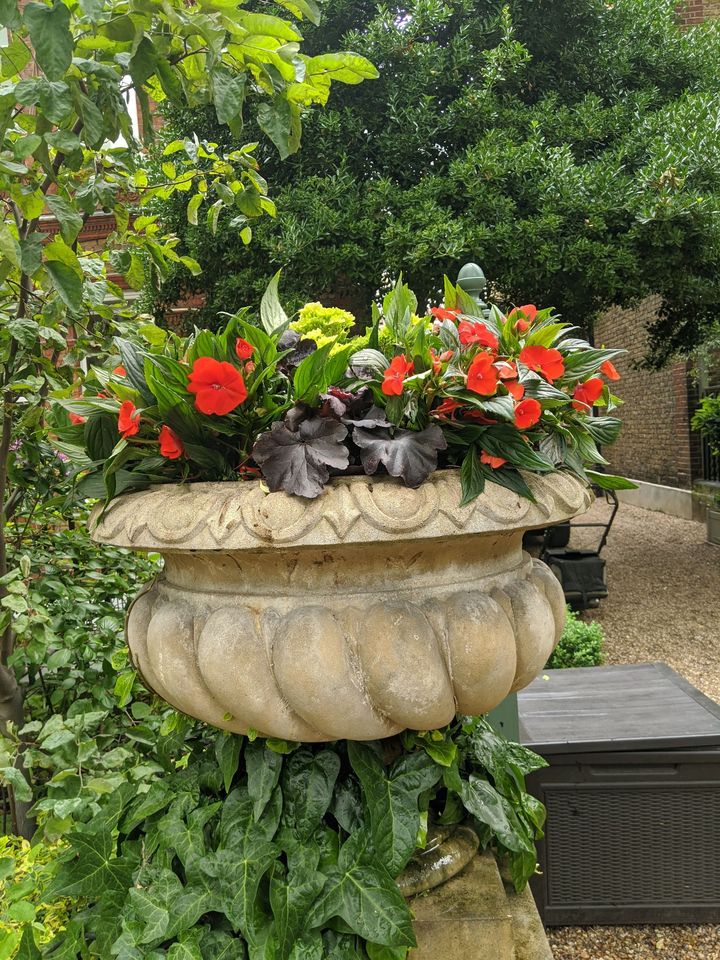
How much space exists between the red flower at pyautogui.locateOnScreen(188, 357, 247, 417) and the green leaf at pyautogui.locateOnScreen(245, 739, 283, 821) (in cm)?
73

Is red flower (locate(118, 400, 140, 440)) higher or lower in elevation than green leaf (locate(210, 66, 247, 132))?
lower

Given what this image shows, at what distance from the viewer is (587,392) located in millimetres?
1350

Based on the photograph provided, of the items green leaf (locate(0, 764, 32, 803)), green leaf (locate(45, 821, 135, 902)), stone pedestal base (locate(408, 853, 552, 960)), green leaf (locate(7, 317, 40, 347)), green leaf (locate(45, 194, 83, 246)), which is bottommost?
stone pedestal base (locate(408, 853, 552, 960))

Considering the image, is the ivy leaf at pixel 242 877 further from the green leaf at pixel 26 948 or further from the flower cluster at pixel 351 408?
the flower cluster at pixel 351 408

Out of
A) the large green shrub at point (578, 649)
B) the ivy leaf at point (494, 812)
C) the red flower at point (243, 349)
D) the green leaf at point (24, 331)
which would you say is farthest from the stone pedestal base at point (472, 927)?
the large green shrub at point (578, 649)

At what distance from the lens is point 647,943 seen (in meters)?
2.12

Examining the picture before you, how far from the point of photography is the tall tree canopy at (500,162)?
15.4ft

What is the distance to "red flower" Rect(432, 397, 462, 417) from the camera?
1176 mm

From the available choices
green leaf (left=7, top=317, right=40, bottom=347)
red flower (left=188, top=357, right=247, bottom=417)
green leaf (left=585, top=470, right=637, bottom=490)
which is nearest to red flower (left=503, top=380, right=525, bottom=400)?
green leaf (left=585, top=470, right=637, bottom=490)

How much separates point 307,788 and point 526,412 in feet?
2.85

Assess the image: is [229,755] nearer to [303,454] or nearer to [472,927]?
[472,927]

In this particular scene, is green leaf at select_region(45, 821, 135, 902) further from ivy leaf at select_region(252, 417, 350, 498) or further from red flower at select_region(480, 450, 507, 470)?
red flower at select_region(480, 450, 507, 470)

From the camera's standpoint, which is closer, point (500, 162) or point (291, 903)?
point (291, 903)

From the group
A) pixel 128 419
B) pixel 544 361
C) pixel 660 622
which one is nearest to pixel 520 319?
pixel 544 361
